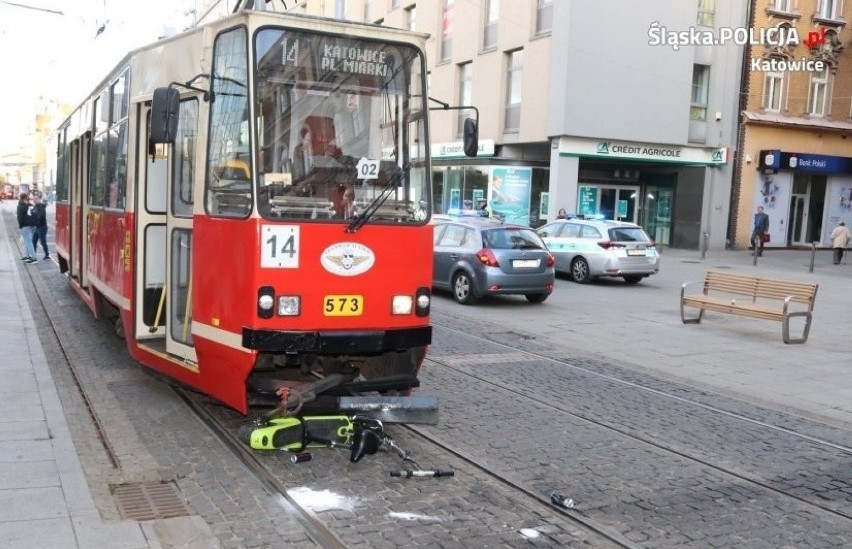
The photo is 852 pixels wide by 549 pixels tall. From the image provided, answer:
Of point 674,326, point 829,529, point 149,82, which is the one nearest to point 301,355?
point 149,82

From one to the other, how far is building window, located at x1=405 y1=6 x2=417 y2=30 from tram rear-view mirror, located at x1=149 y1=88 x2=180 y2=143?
35.0 metres

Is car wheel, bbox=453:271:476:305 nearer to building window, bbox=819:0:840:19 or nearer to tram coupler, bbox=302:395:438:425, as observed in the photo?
tram coupler, bbox=302:395:438:425

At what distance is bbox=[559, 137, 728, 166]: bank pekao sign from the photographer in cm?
3103

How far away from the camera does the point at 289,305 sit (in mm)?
6160

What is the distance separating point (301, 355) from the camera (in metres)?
6.75

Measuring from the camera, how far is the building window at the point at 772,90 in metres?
34.1

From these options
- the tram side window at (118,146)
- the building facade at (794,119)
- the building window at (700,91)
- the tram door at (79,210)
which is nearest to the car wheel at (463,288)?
the tram door at (79,210)

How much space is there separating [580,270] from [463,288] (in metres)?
5.79

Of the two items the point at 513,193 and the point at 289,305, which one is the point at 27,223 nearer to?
the point at 289,305

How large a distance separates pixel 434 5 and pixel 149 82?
1242 inches

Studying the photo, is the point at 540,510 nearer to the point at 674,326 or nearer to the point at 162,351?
the point at 162,351

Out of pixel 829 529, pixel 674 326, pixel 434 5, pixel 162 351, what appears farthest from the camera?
pixel 434 5

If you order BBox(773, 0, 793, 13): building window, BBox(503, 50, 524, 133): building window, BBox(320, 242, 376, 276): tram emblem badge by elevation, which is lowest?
BBox(320, 242, 376, 276): tram emblem badge

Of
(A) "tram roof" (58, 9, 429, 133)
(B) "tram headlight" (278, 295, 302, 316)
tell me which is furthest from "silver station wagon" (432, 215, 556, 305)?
(B) "tram headlight" (278, 295, 302, 316)
